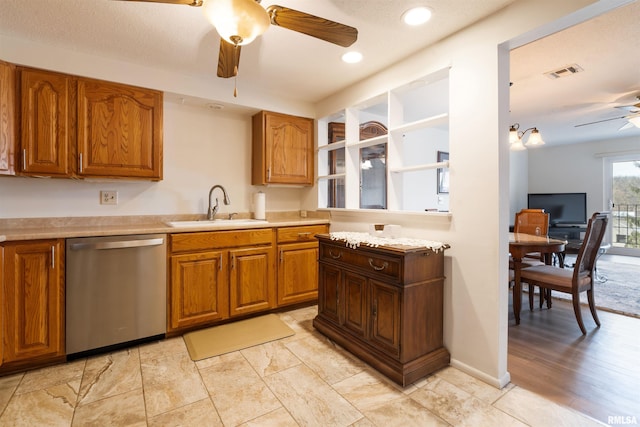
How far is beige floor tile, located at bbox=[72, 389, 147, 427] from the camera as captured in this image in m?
1.56

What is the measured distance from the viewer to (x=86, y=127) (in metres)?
2.40

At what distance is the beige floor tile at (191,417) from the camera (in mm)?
1551

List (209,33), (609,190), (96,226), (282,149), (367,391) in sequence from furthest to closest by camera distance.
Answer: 1. (609,190)
2. (282,149)
3. (96,226)
4. (209,33)
5. (367,391)

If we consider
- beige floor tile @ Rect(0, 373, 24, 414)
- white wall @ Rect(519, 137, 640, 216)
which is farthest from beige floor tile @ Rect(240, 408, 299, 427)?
white wall @ Rect(519, 137, 640, 216)

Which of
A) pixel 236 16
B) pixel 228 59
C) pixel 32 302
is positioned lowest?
pixel 32 302

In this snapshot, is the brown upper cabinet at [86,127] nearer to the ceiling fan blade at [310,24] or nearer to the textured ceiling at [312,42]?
the textured ceiling at [312,42]

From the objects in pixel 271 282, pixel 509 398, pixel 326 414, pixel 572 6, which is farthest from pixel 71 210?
pixel 572 6

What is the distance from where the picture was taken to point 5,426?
1.54 metres

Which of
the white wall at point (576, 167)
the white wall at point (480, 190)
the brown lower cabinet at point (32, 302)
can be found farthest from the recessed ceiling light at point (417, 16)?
the white wall at point (576, 167)

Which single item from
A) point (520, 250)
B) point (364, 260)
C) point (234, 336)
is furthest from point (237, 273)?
point (520, 250)

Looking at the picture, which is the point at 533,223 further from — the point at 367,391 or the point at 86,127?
the point at 86,127

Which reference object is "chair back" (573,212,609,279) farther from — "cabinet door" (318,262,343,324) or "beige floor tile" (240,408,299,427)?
"beige floor tile" (240,408,299,427)

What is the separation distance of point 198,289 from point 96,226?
105cm

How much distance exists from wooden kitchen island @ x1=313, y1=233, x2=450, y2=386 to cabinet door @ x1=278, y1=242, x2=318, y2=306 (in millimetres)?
795
